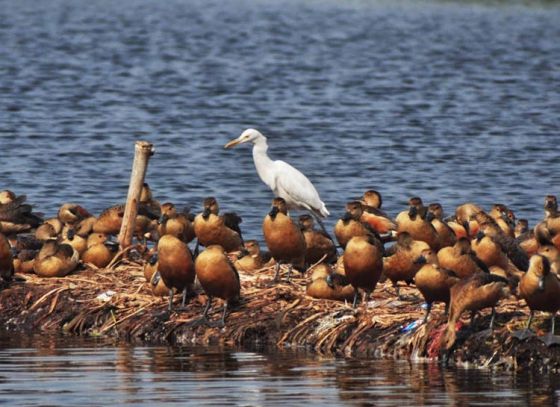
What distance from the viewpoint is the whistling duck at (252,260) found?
1759 centimetres

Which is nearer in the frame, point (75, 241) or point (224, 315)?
point (224, 315)

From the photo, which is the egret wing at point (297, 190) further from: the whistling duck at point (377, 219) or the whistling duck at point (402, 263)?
the whistling duck at point (402, 263)

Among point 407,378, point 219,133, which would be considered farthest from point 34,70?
point 407,378

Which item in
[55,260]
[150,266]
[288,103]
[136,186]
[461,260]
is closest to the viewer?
[461,260]

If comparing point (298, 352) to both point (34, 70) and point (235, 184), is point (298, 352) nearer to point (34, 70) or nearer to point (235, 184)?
point (235, 184)

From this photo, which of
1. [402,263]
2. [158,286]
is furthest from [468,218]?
[158,286]

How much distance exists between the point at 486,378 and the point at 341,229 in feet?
13.1

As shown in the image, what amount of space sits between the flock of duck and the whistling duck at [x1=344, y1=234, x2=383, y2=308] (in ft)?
0.04

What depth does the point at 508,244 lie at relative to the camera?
55.5 ft

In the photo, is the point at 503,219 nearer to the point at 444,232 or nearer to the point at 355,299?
the point at 444,232

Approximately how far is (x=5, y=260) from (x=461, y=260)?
14.7 ft

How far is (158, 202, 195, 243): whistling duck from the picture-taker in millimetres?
17891

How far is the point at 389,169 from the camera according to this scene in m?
30.2

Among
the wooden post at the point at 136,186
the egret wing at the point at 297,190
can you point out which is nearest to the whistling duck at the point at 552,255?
the wooden post at the point at 136,186
